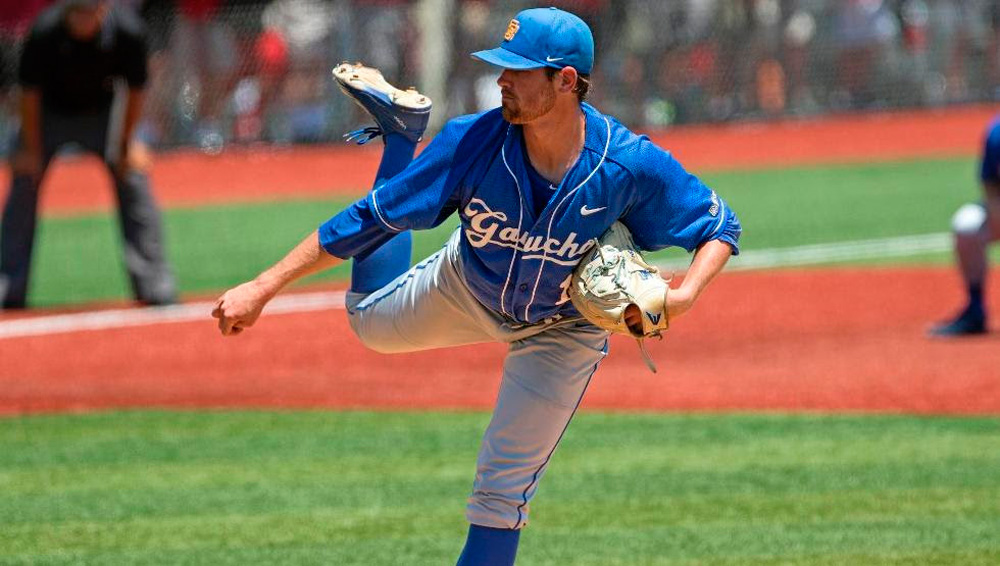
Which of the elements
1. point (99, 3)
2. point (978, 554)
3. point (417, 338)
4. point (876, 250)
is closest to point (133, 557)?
point (417, 338)

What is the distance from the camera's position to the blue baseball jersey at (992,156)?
978cm

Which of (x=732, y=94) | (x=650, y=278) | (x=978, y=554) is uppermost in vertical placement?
(x=650, y=278)

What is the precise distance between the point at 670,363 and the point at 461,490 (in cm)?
346

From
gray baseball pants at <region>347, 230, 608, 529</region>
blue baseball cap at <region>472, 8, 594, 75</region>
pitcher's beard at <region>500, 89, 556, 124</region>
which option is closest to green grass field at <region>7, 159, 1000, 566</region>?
gray baseball pants at <region>347, 230, 608, 529</region>

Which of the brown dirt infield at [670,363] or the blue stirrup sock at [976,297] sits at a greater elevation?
the blue stirrup sock at [976,297]

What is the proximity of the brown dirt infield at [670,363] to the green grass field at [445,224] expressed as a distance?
2.23 m

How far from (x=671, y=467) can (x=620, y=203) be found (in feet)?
9.47

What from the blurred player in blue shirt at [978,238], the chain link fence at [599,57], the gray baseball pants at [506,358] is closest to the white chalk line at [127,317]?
the blurred player in blue shirt at [978,238]

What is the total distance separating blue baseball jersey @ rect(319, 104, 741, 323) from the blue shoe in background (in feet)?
19.3

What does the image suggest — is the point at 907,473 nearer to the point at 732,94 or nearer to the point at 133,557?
the point at 133,557

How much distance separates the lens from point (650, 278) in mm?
4629

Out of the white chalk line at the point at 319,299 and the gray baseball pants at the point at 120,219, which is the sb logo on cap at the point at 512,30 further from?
the gray baseball pants at the point at 120,219

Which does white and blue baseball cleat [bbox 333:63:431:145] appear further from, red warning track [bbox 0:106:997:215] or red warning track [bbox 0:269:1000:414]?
red warning track [bbox 0:106:997:215]

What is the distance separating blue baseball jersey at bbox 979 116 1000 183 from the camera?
978cm
